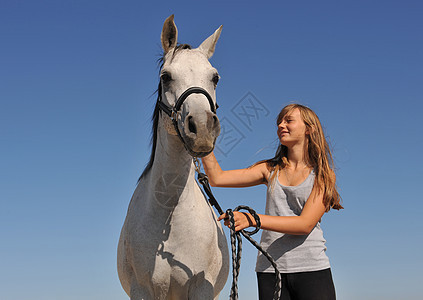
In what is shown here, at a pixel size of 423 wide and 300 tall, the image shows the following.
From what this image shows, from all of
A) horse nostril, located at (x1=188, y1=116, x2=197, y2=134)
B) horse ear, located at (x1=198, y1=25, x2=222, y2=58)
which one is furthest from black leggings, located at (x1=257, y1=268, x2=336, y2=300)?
horse ear, located at (x1=198, y1=25, x2=222, y2=58)

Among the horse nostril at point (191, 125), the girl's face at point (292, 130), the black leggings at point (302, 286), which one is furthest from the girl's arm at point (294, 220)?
the horse nostril at point (191, 125)

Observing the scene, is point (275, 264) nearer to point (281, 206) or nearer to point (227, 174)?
point (281, 206)

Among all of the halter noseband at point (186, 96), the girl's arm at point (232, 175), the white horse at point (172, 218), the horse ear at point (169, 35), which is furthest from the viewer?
the girl's arm at point (232, 175)

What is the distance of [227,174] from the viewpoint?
3959mm

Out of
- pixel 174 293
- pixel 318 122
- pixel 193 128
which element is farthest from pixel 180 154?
pixel 318 122

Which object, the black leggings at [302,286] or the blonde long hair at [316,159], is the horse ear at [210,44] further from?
the black leggings at [302,286]

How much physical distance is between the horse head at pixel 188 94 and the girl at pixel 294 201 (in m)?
0.65

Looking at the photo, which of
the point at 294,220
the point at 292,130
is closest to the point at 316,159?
the point at 292,130

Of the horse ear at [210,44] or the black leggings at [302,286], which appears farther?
the horse ear at [210,44]

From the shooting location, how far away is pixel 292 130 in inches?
151

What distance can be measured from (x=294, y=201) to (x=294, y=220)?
29cm

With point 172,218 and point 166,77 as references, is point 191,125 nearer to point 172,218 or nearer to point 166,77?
point 166,77

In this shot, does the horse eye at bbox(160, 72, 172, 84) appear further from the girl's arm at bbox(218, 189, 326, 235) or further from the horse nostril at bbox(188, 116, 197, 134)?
the girl's arm at bbox(218, 189, 326, 235)

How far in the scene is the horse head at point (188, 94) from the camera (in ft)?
9.63
